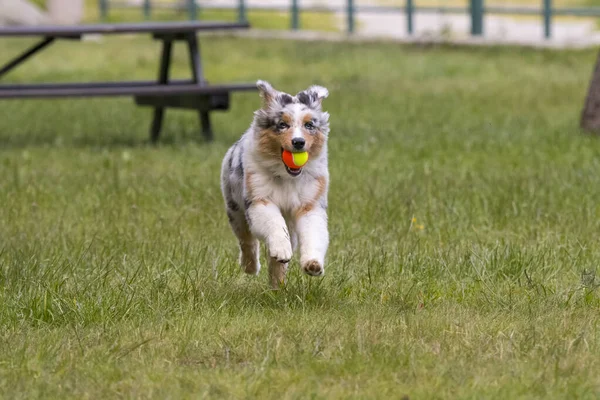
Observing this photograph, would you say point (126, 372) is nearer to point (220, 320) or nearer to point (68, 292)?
point (220, 320)

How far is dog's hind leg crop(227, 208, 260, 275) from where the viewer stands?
571 cm

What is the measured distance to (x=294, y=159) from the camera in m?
5.00

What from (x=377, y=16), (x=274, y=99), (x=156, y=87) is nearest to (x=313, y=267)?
(x=274, y=99)

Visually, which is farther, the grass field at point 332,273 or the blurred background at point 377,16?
the blurred background at point 377,16

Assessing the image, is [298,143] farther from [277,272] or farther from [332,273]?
[332,273]

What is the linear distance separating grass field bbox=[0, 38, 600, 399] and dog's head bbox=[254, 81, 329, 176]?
605mm

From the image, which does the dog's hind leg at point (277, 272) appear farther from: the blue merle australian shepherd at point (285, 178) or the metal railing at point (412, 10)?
the metal railing at point (412, 10)

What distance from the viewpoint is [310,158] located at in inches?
203

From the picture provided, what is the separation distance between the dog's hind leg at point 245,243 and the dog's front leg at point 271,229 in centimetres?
49

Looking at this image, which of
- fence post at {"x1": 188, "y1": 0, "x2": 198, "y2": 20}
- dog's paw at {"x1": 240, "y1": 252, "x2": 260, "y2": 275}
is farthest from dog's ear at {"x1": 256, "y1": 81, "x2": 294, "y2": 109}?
fence post at {"x1": 188, "y1": 0, "x2": 198, "y2": 20}

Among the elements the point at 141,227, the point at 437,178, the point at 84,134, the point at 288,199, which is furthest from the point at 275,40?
the point at 288,199

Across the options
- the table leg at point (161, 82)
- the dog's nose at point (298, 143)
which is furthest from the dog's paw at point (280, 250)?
the table leg at point (161, 82)

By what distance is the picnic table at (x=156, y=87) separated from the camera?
10953 millimetres

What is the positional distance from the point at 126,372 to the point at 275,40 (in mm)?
21375
